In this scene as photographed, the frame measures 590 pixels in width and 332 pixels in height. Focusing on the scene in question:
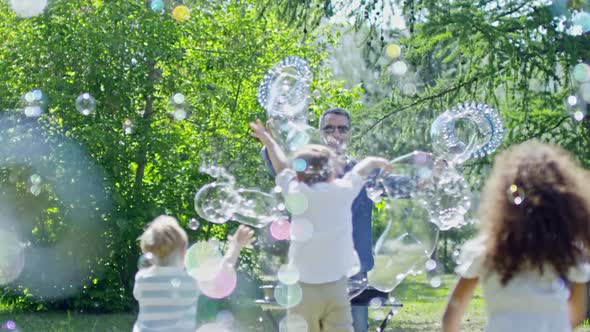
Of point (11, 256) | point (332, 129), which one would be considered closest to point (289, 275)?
point (332, 129)

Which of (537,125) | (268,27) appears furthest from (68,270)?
(537,125)

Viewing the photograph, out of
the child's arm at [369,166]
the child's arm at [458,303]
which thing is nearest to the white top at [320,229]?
the child's arm at [369,166]

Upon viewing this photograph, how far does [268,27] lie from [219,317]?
4.27 meters

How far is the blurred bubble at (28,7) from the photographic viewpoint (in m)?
13.0

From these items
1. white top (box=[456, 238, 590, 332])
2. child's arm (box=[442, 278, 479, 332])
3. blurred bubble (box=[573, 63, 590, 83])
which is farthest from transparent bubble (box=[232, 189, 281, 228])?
blurred bubble (box=[573, 63, 590, 83])

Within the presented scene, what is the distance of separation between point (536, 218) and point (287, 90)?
3748mm

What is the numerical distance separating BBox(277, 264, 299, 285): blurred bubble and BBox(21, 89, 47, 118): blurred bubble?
8148 millimetres

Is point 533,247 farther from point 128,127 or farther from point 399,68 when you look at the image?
point 128,127

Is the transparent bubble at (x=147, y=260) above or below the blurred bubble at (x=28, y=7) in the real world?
below

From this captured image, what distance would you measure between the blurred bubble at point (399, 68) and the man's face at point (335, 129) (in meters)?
5.94

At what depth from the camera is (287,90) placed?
7059 mm

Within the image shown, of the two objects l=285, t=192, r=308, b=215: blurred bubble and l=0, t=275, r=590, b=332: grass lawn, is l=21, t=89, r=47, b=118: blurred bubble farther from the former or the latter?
A: l=285, t=192, r=308, b=215: blurred bubble

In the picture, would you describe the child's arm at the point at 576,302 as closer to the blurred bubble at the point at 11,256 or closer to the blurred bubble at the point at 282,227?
the blurred bubble at the point at 282,227

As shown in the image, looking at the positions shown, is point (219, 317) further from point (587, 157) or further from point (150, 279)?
point (150, 279)
